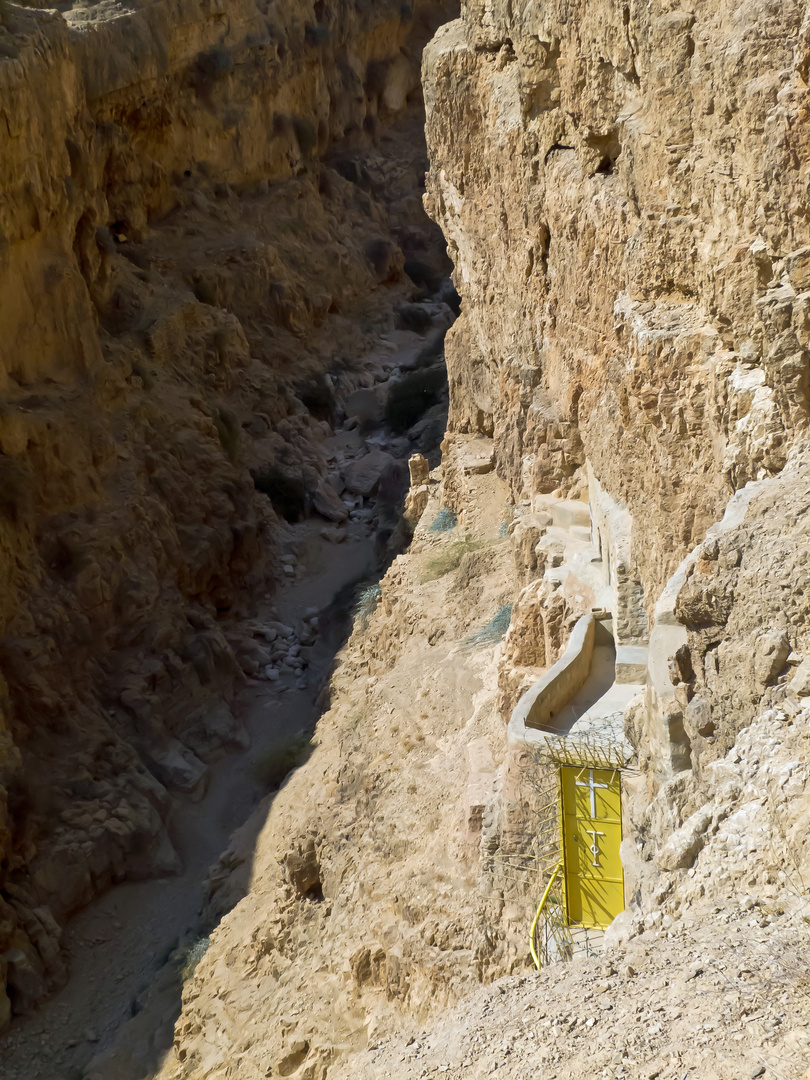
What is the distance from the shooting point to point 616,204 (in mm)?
11094

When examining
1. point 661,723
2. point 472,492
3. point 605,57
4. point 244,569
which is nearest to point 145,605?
point 244,569

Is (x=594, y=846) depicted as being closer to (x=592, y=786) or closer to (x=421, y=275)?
(x=592, y=786)

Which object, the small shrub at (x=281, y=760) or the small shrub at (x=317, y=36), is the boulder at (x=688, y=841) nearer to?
the small shrub at (x=281, y=760)

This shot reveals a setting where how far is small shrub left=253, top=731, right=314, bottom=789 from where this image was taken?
61.8 ft

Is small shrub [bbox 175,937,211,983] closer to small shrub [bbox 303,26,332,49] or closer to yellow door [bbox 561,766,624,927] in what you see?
yellow door [bbox 561,766,624,927]

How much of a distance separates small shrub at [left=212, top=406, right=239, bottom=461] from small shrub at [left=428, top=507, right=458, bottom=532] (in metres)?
7.51

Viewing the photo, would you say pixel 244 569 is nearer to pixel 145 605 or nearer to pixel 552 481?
pixel 145 605

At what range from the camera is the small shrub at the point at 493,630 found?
619 inches

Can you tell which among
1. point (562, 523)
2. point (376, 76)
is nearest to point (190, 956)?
point (562, 523)

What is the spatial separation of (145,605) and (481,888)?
12.4m

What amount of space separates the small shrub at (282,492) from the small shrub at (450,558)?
8.66 meters

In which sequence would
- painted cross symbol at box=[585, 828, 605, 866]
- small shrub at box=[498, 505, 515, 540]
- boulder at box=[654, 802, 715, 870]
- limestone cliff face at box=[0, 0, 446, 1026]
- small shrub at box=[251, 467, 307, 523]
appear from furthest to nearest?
1. small shrub at box=[251, 467, 307, 523]
2. limestone cliff face at box=[0, 0, 446, 1026]
3. small shrub at box=[498, 505, 515, 540]
4. painted cross symbol at box=[585, 828, 605, 866]
5. boulder at box=[654, 802, 715, 870]

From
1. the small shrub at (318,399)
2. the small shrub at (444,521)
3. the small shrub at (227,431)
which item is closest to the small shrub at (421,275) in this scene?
the small shrub at (318,399)

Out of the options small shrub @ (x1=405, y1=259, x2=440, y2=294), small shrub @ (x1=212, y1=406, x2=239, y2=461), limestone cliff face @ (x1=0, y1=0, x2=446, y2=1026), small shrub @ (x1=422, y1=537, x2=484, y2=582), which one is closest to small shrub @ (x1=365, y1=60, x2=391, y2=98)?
limestone cliff face @ (x1=0, y1=0, x2=446, y2=1026)
